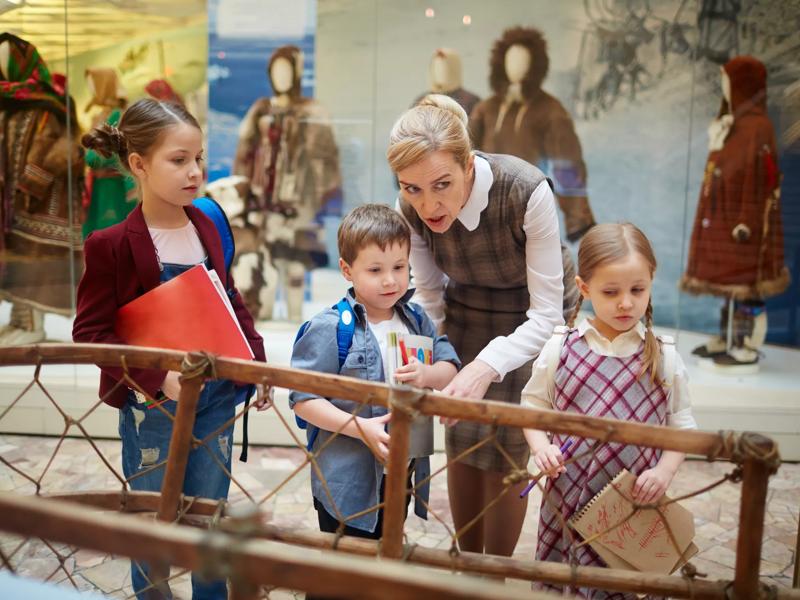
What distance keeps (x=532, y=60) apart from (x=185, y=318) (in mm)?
2734

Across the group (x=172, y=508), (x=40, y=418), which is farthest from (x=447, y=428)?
(x=40, y=418)

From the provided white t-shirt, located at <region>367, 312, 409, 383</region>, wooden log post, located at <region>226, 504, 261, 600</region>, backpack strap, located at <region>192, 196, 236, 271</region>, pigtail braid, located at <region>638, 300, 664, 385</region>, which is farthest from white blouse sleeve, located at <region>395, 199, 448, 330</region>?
wooden log post, located at <region>226, 504, 261, 600</region>

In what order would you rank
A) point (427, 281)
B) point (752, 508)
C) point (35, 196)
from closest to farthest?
point (752, 508), point (427, 281), point (35, 196)

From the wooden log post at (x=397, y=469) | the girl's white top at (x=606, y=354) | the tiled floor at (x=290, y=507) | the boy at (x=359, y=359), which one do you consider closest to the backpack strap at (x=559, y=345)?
the girl's white top at (x=606, y=354)

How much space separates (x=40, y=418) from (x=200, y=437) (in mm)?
2046

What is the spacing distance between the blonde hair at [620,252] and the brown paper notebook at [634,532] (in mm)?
237

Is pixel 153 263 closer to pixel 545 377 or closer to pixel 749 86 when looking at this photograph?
pixel 545 377

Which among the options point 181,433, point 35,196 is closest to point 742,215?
point 181,433

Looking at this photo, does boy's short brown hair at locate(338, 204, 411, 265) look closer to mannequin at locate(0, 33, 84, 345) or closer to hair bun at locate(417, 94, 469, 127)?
hair bun at locate(417, 94, 469, 127)

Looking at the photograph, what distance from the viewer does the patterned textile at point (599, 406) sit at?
166 centimetres

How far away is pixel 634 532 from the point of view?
1582 millimetres

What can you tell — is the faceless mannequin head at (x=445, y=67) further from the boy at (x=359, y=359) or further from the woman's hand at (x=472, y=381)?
the woman's hand at (x=472, y=381)

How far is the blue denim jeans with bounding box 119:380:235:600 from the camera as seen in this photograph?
187 cm

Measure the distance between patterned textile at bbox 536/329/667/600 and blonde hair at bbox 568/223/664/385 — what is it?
0.03 metres
